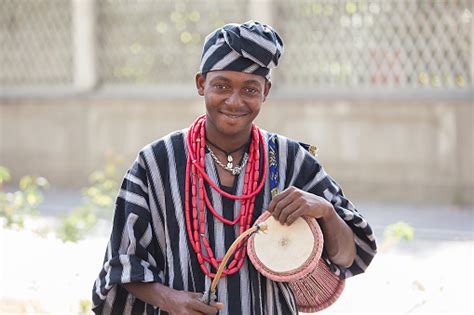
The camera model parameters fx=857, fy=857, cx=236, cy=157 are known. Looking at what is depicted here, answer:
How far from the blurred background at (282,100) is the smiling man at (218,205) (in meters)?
3.03

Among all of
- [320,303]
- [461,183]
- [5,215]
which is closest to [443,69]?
[461,183]

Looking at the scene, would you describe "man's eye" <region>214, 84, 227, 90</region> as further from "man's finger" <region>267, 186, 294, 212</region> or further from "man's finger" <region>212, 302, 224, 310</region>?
"man's finger" <region>212, 302, 224, 310</region>

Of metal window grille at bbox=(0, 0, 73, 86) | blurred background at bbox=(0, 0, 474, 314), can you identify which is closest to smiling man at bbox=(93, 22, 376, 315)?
blurred background at bbox=(0, 0, 474, 314)

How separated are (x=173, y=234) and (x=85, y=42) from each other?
325 inches

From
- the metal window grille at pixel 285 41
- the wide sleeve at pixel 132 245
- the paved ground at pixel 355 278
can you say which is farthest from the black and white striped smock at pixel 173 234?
the metal window grille at pixel 285 41

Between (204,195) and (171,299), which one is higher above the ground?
(204,195)

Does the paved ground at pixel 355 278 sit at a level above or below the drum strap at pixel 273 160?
below

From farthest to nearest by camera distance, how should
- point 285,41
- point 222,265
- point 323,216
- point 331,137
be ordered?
1. point 285,41
2. point 331,137
3. point 323,216
4. point 222,265

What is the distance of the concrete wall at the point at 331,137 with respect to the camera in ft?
29.1

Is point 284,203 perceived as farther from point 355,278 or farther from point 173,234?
point 355,278

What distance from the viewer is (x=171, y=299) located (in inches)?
99.5

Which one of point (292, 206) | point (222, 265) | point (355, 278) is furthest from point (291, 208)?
point (355, 278)

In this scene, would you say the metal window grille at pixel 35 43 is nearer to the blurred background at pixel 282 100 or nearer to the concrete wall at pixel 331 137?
the blurred background at pixel 282 100

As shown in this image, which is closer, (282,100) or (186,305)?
(186,305)
